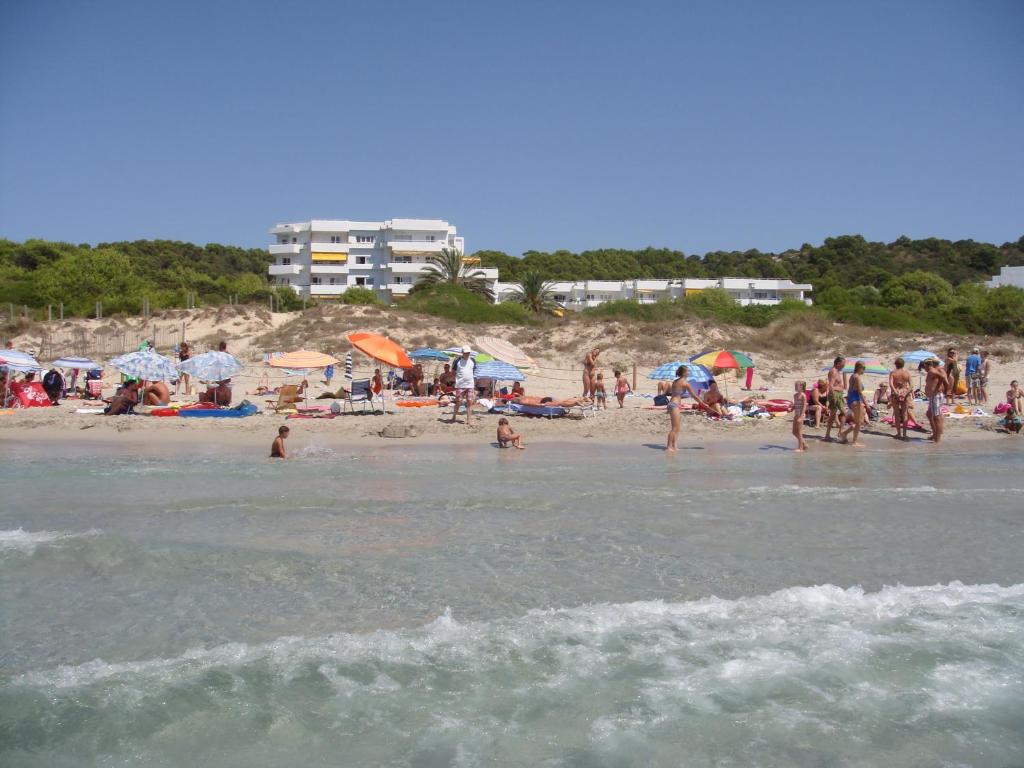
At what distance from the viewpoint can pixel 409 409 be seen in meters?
17.7

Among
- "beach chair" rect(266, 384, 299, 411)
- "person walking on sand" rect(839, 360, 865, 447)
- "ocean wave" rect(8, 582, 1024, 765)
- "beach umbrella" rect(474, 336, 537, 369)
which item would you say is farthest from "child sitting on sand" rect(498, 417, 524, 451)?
"ocean wave" rect(8, 582, 1024, 765)

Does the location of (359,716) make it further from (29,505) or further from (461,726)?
(29,505)

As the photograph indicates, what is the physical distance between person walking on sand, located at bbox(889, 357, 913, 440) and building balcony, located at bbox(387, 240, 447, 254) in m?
54.4

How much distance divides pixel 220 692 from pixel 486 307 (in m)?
30.7

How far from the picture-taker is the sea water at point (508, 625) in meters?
4.95

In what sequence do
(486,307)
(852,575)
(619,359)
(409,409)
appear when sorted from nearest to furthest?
(852,575) → (409,409) → (619,359) → (486,307)

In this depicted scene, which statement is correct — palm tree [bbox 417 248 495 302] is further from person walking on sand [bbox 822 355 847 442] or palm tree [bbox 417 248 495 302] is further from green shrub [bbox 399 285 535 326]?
person walking on sand [bbox 822 355 847 442]

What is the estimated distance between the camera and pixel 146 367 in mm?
16109

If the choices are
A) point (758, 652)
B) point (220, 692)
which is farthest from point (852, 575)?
point (220, 692)

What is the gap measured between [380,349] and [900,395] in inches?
355

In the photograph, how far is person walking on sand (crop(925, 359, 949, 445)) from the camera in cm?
1417

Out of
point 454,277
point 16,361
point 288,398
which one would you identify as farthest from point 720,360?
point 454,277

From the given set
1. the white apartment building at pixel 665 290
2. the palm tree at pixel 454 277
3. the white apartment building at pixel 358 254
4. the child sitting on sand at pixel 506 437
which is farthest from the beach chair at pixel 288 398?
the white apartment building at pixel 358 254

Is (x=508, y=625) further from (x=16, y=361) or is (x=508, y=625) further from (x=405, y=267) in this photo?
(x=405, y=267)
